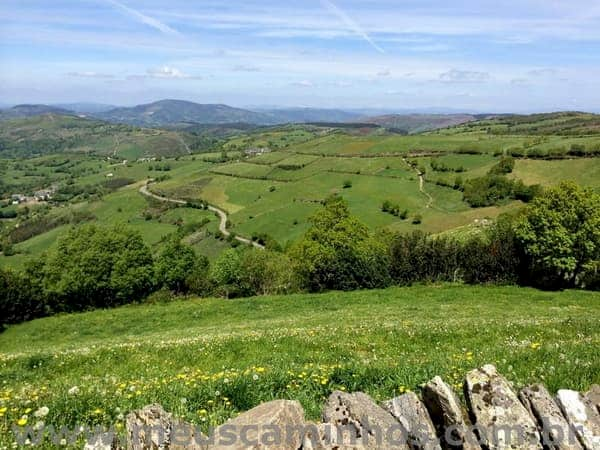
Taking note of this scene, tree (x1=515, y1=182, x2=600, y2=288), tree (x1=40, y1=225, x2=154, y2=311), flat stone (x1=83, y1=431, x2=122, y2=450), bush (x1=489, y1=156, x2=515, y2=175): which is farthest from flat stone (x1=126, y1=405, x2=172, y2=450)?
bush (x1=489, y1=156, x2=515, y2=175)

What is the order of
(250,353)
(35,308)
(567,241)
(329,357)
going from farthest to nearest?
(35,308) < (567,241) < (250,353) < (329,357)

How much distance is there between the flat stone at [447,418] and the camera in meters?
4.91

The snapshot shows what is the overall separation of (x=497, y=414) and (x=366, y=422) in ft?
4.96

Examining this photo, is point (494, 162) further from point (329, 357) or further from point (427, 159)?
point (329, 357)

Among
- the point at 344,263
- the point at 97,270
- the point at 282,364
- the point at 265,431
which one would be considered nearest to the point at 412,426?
the point at 265,431

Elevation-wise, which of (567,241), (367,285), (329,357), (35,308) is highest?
(329,357)

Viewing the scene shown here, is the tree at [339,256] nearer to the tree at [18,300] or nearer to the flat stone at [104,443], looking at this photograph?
the tree at [18,300]

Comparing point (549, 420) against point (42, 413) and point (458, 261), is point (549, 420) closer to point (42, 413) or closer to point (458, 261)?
point (42, 413)

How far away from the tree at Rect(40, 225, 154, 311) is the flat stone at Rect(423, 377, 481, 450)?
60.5 meters

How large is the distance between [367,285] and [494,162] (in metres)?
133

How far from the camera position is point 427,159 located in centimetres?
18150

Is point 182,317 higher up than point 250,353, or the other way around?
point 250,353

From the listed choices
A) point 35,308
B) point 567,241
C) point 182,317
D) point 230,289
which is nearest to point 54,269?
point 35,308

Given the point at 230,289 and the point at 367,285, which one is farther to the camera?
the point at 230,289
